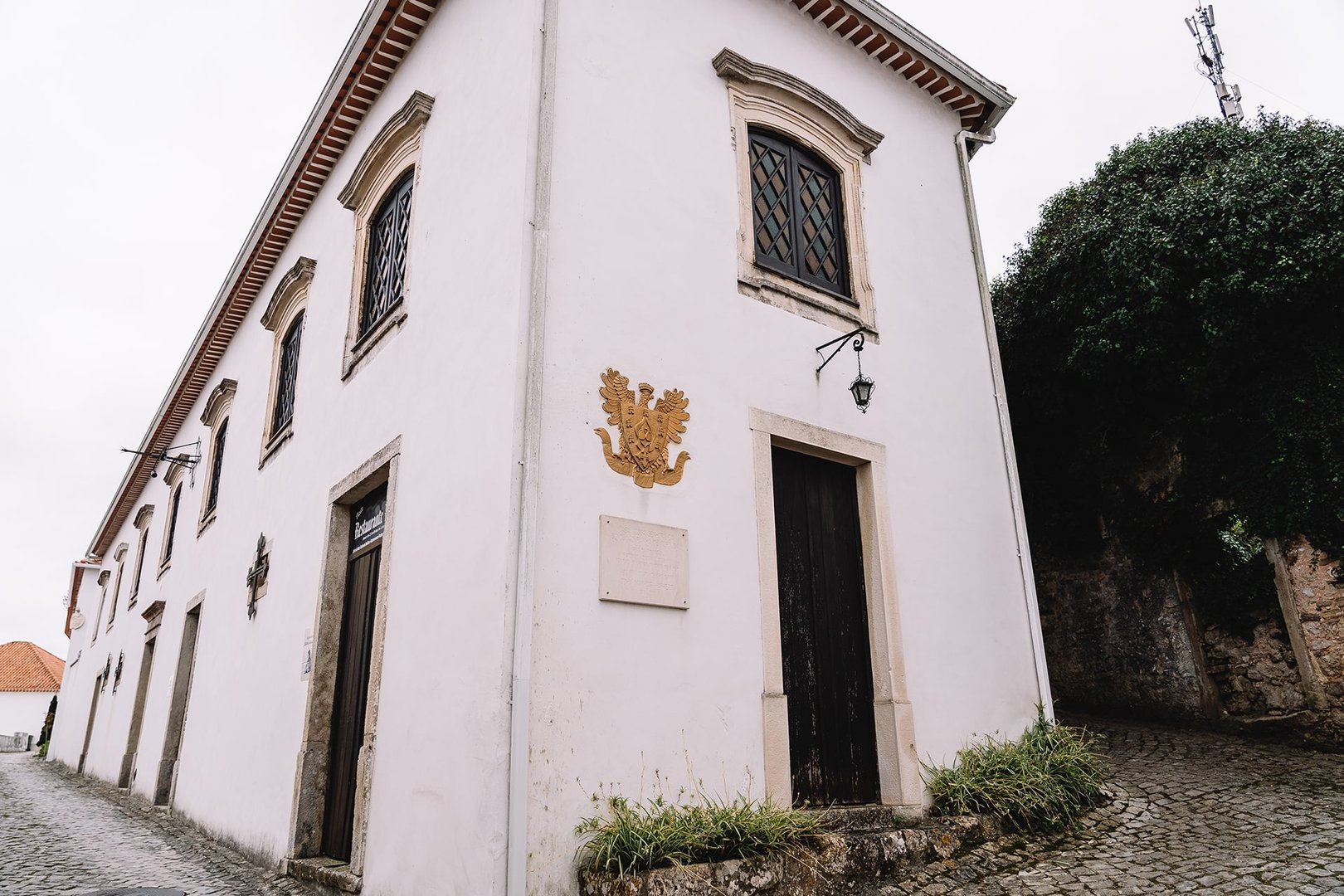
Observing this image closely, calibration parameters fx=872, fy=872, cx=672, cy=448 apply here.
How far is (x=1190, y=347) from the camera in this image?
8227mm

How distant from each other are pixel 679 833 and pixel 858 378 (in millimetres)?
3243

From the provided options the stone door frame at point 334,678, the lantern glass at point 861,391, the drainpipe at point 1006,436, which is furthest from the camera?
the drainpipe at point 1006,436

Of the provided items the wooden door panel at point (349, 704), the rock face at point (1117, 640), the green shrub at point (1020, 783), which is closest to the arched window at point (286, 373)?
the wooden door panel at point (349, 704)

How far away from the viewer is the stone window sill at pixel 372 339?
647cm

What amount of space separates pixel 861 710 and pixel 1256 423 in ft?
16.4

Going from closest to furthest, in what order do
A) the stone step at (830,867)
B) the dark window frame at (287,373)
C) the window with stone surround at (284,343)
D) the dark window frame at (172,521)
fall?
the stone step at (830,867)
the window with stone surround at (284,343)
the dark window frame at (287,373)
the dark window frame at (172,521)

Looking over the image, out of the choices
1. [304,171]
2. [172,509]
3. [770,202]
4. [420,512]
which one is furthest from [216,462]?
[770,202]

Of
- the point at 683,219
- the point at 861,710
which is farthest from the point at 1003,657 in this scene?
the point at 683,219

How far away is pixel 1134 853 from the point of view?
193 inches

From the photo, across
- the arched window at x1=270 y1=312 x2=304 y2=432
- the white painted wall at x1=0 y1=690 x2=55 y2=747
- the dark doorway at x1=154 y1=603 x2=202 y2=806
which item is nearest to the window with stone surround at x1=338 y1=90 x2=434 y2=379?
the arched window at x1=270 y1=312 x2=304 y2=432

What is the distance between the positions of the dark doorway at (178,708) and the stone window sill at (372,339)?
5.22 metres

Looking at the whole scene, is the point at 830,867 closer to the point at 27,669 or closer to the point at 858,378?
the point at 858,378

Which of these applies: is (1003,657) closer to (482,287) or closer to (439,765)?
(439,765)

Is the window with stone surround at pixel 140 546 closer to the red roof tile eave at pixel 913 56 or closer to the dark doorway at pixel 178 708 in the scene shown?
the dark doorway at pixel 178 708
